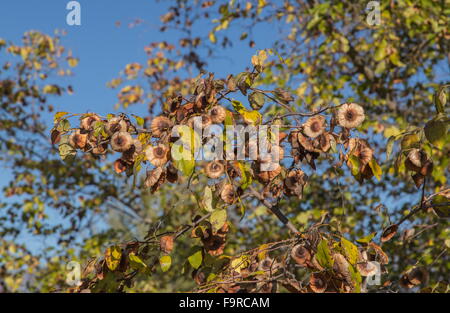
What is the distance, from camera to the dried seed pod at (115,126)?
188cm

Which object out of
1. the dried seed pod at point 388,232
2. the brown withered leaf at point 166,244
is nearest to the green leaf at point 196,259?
the brown withered leaf at point 166,244

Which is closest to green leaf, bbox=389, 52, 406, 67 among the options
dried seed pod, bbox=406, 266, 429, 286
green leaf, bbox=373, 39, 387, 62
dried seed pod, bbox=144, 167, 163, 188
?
green leaf, bbox=373, 39, 387, 62

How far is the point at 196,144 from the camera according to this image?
168 cm

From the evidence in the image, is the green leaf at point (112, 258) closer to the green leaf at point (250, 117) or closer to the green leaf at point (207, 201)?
the green leaf at point (207, 201)

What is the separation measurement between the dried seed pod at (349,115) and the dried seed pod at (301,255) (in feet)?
1.70

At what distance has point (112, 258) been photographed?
203 cm

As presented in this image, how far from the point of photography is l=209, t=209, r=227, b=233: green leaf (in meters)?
1.88

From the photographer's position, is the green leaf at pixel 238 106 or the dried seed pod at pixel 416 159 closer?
the dried seed pod at pixel 416 159

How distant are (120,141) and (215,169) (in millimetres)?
388

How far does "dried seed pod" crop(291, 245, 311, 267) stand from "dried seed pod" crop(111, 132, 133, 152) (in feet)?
2.51

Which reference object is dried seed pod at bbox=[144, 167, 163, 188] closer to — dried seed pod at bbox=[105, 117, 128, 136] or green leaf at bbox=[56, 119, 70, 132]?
dried seed pod at bbox=[105, 117, 128, 136]

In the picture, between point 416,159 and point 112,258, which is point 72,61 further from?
point 416,159

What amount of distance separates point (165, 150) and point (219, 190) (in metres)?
0.28
